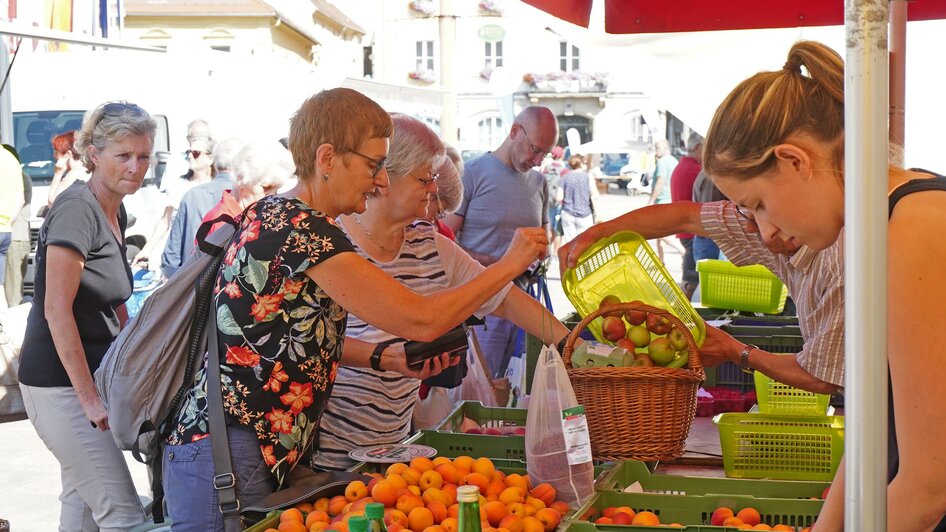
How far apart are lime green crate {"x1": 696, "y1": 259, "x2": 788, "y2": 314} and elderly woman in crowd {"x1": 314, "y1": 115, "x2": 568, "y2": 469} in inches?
95.9

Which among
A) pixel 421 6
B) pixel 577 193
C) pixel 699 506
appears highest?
pixel 421 6

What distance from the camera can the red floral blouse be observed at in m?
2.19

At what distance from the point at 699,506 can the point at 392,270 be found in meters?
1.13

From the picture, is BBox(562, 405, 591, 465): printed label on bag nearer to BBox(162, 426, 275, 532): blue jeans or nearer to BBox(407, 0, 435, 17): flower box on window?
BBox(162, 426, 275, 532): blue jeans

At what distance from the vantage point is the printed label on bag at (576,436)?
7.61ft

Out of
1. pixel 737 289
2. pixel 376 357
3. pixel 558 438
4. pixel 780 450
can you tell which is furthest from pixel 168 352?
pixel 737 289

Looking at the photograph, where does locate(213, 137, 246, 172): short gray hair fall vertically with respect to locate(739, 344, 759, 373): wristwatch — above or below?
above

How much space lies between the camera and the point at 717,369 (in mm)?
4016

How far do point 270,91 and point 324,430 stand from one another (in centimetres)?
836

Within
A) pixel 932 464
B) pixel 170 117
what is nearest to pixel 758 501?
pixel 932 464

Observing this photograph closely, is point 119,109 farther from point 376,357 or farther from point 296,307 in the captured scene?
point 296,307

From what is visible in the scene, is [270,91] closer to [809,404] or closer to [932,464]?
[809,404]

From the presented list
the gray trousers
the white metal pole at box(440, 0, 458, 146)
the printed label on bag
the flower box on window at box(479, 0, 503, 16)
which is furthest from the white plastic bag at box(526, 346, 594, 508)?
the flower box on window at box(479, 0, 503, 16)

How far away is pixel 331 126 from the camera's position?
234 centimetres
